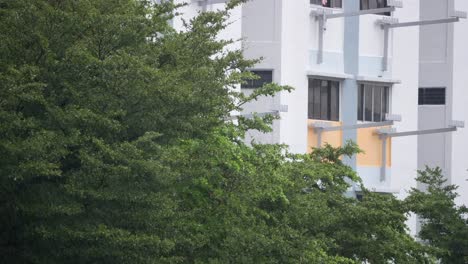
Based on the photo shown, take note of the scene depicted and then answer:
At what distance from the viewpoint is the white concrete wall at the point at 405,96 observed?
1880 inches

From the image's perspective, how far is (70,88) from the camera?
25156 mm

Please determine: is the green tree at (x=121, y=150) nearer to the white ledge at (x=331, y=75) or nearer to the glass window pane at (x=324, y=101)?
the white ledge at (x=331, y=75)

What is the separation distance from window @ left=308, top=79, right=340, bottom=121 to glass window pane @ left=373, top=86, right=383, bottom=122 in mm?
1646

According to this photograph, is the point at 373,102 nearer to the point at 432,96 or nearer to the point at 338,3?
the point at 338,3

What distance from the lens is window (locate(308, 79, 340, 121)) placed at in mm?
45250

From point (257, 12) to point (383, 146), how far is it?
670cm

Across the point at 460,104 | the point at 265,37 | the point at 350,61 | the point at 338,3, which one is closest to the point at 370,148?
the point at 350,61

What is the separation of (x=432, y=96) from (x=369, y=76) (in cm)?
624

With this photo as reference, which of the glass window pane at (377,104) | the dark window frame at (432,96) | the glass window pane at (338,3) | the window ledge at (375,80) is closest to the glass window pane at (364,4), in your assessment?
the glass window pane at (338,3)

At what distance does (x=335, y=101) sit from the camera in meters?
46.1

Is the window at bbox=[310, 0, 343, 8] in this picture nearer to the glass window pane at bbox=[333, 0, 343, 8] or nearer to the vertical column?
the glass window pane at bbox=[333, 0, 343, 8]

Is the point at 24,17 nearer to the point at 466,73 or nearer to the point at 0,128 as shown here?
the point at 0,128

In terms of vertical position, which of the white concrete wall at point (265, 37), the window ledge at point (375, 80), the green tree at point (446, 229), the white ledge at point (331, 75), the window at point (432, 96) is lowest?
the green tree at point (446, 229)

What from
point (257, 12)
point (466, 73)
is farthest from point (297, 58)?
point (466, 73)
